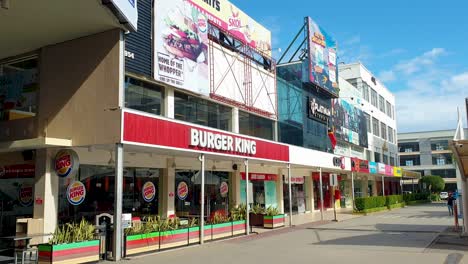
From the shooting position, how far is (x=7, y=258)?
12477 millimetres

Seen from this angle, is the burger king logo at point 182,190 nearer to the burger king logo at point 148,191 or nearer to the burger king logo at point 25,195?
the burger king logo at point 148,191

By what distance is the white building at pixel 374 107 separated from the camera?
5081cm

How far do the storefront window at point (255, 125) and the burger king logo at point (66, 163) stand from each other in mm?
11723

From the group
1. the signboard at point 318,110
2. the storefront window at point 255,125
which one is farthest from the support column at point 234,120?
the signboard at point 318,110

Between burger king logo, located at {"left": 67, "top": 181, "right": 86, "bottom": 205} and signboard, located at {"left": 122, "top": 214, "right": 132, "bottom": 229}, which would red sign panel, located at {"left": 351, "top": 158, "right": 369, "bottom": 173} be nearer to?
signboard, located at {"left": 122, "top": 214, "right": 132, "bottom": 229}

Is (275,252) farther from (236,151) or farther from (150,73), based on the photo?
(150,73)

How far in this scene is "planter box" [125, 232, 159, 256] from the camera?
13.0 metres

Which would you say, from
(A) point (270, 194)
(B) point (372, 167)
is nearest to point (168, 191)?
(A) point (270, 194)

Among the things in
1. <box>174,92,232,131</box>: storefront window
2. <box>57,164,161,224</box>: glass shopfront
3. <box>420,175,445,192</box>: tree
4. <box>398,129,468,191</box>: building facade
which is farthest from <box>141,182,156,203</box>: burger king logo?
<box>398,129,468,191</box>: building facade

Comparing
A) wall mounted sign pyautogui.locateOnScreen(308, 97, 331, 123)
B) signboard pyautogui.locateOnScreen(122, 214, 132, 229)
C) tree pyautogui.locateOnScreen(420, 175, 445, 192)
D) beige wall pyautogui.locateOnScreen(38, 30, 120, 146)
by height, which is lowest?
signboard pyautogui.locateOnScreen(122, 214, 132, 229)

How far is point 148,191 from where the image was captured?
55.3ft

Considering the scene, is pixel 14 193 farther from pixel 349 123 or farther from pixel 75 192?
pixel 349 123

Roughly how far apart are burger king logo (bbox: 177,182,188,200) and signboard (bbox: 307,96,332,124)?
52.3 feet

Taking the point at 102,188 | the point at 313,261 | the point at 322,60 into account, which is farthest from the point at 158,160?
the point at 322,60
